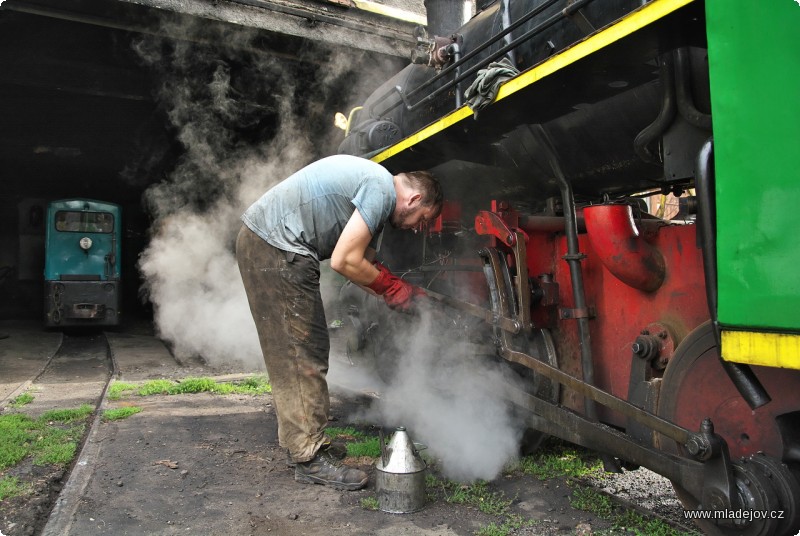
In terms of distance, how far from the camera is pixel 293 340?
9.20 feet

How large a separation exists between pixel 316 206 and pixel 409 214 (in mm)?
457

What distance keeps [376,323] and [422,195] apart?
1604mm

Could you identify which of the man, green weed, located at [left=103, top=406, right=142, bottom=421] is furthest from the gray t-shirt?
green weed, located at [left=103, top=406, right=142, bottom=421]

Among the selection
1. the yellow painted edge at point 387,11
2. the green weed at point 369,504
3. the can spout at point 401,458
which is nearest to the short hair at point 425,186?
the can spout at point 401,458

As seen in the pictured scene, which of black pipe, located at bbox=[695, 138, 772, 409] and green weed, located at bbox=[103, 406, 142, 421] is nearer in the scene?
black pipe, located at bbox=[695, 138, 772, 409]

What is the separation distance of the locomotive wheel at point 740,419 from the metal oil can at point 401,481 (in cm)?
100

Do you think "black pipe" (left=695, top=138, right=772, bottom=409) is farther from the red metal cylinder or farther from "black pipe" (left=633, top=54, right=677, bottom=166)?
the red metal cylinder

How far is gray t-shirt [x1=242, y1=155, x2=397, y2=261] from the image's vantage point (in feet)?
9.05

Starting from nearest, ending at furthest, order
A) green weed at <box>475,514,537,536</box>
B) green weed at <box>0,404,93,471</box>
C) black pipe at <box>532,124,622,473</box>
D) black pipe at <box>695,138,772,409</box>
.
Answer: black pipe at <box>695,138,772,409</box>
green weed at <box>475,514,537,536</box>
black pipe at <box>532,124,622,473</box>
green weed at <box>0,404,93,471</box>

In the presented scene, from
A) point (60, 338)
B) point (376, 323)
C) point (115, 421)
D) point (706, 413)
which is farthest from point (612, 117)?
point (60, 338)

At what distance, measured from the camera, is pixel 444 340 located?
133 inches

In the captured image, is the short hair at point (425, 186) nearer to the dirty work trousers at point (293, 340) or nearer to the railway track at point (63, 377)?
the dirty work trousers at point (293, 340)

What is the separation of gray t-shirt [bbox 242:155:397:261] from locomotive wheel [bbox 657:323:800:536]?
1408 millimetres

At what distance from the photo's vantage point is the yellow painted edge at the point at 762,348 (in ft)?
4.33
